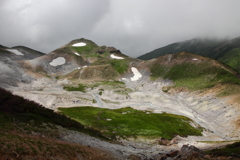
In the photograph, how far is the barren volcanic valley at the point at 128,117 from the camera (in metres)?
24.5

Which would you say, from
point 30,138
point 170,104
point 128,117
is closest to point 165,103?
point 170,104

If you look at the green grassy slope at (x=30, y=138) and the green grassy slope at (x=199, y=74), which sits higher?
the green grassy slope at (x=199, y=74)

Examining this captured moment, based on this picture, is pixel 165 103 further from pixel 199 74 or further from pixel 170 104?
pixel 199 74

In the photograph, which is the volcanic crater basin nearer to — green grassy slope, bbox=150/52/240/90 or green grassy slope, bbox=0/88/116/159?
green grassy slope, bbox=150/52/240/90

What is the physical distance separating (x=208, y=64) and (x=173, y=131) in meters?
140

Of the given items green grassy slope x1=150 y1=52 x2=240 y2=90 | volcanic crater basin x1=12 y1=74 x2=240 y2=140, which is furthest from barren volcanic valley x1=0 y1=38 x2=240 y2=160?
volcanic crater basin x1=12 y1=74 x2=240 y2=140

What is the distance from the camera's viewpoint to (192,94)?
5340 inches

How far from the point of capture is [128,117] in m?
83.5

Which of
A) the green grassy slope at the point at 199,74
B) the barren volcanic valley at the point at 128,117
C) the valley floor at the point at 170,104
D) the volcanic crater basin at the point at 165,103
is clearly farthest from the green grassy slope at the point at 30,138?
the green grassy slope at the point at 199,74

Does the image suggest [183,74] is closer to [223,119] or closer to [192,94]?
[192,94]

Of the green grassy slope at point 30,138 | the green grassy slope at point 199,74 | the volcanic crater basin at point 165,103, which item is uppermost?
the green grassy slope at point 199,74

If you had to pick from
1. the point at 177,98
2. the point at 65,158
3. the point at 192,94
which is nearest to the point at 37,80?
the point at 177,98

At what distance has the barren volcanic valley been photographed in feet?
80.5

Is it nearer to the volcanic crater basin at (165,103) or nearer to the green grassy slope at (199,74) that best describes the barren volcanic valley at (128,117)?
the green grassy slope at (199,74)
